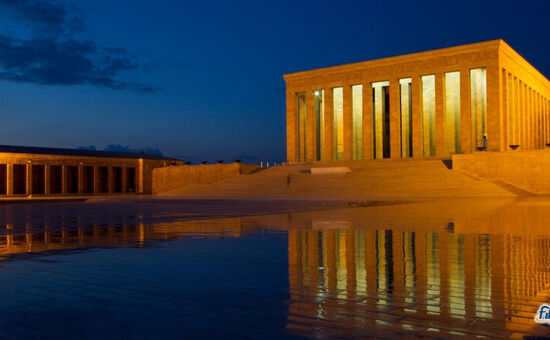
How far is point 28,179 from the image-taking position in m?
53.5

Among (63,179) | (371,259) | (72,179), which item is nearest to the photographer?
(371,259)

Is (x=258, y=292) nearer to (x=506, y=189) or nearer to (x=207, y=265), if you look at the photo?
(x=207, y=265)

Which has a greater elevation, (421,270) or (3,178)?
(3,178)

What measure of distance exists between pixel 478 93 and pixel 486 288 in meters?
47.8

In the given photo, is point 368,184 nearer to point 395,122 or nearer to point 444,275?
point 395,122

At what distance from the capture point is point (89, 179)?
197 feet

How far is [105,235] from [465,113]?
42.4m

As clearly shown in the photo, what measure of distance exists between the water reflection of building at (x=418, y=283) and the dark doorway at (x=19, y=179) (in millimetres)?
53083

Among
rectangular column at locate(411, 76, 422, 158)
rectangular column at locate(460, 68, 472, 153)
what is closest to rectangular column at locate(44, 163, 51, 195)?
rectangular column at locate(411, 76, 422, 158)

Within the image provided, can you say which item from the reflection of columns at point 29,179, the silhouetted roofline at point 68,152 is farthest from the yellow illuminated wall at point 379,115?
the reflection of columns at point 29,179

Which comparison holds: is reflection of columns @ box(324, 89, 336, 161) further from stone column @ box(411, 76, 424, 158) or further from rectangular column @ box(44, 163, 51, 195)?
rectangular column @ box(44, 163, 51, 195)

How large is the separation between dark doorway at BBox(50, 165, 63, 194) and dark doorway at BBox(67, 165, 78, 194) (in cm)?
97

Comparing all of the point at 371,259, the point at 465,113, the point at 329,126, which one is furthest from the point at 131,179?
the point at 371,259

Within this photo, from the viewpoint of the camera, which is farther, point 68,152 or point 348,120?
point 68,152
